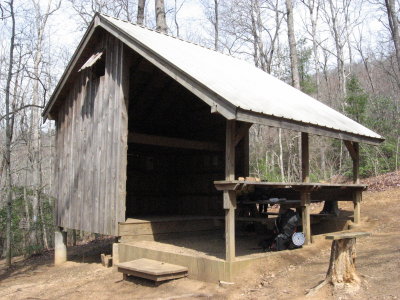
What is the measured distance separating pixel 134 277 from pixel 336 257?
388 centimetres

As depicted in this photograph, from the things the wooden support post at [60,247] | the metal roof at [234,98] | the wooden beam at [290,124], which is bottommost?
the wooden support post at [60,247]

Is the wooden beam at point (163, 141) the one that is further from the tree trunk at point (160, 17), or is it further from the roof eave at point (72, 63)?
the tree trunk at point (160, 17)

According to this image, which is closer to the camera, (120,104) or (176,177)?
(120,104)

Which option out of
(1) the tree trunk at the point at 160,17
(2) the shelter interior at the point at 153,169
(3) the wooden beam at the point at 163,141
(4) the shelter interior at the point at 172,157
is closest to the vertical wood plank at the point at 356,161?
(2) the shelter interior at the point at 153,169

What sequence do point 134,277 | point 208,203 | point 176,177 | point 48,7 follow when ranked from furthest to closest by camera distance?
point 48,7 → point 176,177 → point 208,203 → point 134,277

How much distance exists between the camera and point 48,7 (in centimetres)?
2542

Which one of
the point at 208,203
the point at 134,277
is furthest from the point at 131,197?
the point at 134,277

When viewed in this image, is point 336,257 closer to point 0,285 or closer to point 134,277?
point 134,277

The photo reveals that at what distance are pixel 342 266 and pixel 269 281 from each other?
4.20 feet

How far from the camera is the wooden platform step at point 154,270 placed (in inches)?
282

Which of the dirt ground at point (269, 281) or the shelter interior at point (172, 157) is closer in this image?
the dirt ground at point (269, 281)

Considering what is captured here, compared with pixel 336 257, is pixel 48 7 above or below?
above

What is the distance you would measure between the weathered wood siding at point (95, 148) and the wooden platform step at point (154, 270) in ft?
5.26

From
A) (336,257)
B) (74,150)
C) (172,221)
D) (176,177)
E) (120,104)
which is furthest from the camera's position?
(176,177)
